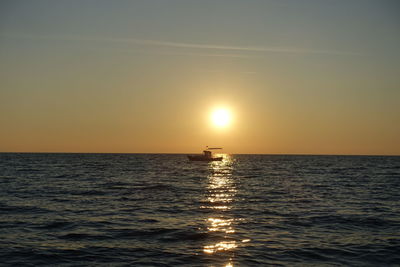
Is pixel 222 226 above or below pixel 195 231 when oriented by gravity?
above

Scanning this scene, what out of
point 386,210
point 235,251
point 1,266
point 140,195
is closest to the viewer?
point 1,266

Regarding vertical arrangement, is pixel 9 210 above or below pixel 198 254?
above

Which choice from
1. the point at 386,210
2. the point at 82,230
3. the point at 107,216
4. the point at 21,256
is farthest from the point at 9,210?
the point at 386,210

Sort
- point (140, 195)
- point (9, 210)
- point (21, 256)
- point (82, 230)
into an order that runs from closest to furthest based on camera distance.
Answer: point (21, 256) → point (82, 230) → point (9, 210) → point (140, 195)

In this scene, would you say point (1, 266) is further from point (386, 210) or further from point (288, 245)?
point (386, 210)

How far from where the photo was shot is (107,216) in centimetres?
2323

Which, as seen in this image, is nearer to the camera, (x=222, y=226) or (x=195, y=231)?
(x=195, y=231)

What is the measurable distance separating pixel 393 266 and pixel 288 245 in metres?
4.32

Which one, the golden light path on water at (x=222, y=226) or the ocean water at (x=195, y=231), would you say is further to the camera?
the golden light path on water at (x=222, y=226)

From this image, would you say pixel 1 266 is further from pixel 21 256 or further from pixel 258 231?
pixel 258 231

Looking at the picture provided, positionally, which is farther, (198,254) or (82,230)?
(82,230)

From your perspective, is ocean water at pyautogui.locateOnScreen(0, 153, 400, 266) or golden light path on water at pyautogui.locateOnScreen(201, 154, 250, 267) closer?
ocean water at pyautogui.locateOnScreen(0, 153, 400, 266)

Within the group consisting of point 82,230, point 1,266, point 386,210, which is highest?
point 386,210

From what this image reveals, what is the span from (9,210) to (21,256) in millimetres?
11643
